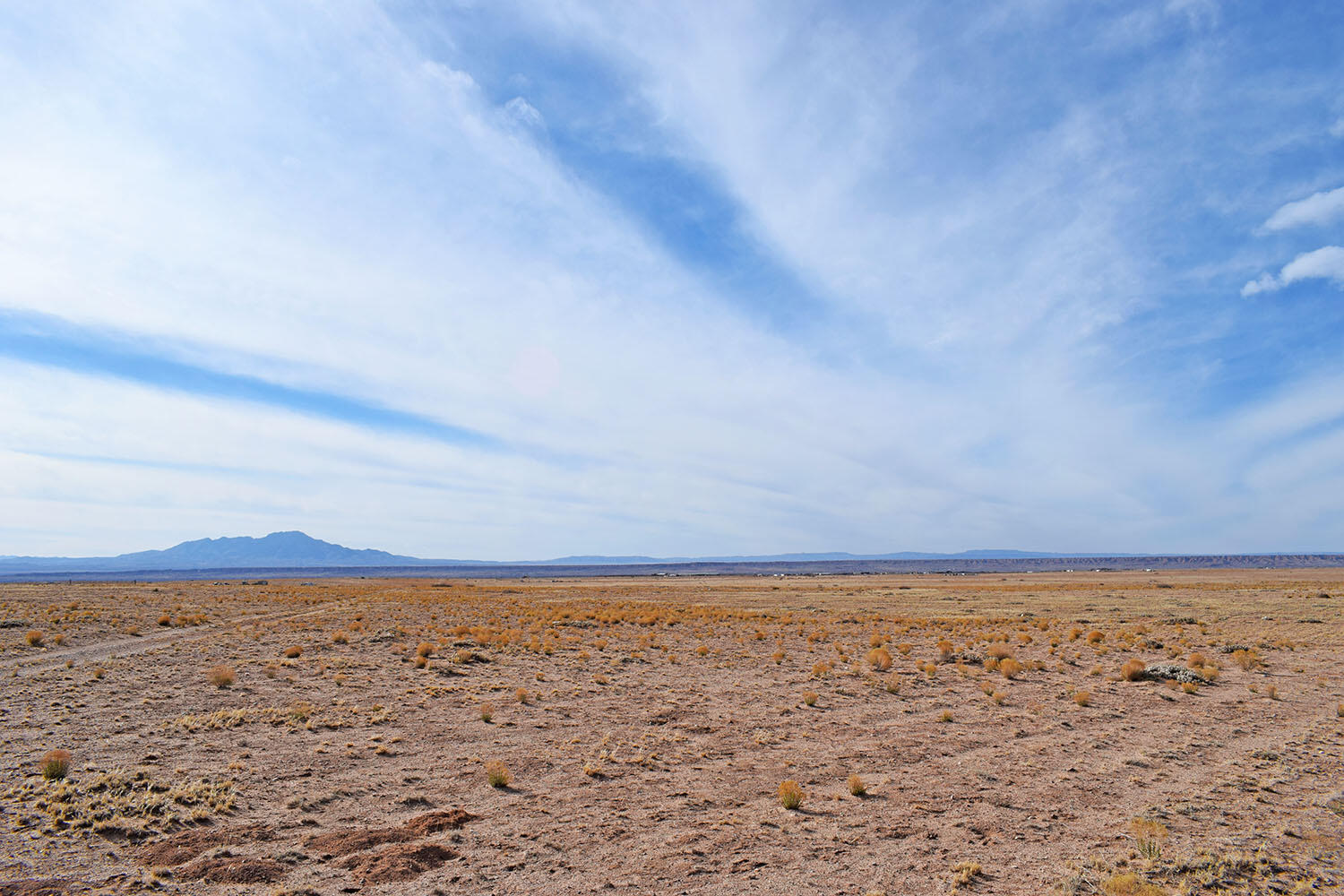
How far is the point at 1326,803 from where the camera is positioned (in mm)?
10539

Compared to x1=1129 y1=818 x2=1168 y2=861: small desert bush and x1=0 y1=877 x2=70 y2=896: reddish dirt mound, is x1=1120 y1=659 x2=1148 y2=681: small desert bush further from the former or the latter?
x1=0 y1=877 x2=70 y2=896: reddish dirt mound

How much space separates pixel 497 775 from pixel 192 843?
4376 millimetres

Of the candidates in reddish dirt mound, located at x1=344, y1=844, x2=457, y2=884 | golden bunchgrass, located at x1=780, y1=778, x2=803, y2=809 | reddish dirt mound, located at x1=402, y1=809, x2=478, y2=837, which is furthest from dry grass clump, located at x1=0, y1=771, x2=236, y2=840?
golden bunchgrass, located at x1=780, y1=778, x2=803, y2=809

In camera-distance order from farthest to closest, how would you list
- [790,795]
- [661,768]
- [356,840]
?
1. [661,768]
2. [790,795]
3. [356,840]

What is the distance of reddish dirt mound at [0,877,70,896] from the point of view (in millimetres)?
7547

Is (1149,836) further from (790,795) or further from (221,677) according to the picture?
(221,677)

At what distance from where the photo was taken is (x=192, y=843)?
9.16 meters

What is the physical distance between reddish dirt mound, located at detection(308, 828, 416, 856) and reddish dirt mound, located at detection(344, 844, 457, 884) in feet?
1.03

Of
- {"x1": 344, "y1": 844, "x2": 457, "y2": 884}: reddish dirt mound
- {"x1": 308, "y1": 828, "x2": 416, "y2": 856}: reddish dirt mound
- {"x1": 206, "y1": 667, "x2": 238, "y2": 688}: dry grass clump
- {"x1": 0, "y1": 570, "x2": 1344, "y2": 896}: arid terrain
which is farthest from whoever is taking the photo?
{"x1": 206, "y1": 667, "x2": 238, "y2": 688}: dry grass clump

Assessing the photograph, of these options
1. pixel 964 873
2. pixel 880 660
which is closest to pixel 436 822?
pixel 964 873

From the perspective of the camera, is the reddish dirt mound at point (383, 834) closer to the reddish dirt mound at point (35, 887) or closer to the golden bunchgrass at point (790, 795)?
the reddish dirt mound at point (35, 887)

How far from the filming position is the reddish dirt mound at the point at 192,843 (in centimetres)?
868

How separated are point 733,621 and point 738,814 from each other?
29766mm

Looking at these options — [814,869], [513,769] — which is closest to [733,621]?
[513,769]
